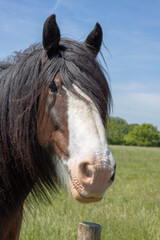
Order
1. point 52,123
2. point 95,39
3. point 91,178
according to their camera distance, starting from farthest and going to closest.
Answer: point 95,39 → point 52,123 → point 91,178

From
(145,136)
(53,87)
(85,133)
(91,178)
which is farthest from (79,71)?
(145,136)

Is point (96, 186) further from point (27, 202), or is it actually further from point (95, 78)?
point (27, 202)

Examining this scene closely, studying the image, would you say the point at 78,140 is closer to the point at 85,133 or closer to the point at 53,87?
the point at 85,133

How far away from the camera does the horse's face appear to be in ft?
5.21

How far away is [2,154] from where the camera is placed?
2.13 metres

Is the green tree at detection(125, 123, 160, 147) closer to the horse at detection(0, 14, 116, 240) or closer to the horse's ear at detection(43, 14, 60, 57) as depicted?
the horse at detection(0, 14, 116, 240)

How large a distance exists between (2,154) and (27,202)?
1.97ft

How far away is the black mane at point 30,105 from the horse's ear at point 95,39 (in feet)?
0.48

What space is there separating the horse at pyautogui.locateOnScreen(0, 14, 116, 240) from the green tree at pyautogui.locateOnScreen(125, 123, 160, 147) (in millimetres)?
72829

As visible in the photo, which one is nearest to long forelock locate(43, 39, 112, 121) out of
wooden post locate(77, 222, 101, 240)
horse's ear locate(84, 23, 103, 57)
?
horse's ear locate(84, 23, 103, 57)

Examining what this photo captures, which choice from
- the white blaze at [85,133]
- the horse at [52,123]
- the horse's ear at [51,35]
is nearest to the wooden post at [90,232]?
the horse at [52,123]

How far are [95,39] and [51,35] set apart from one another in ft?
1.50

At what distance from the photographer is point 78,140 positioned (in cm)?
167

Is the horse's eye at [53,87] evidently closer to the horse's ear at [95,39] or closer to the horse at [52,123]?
the horse at [52,123]
